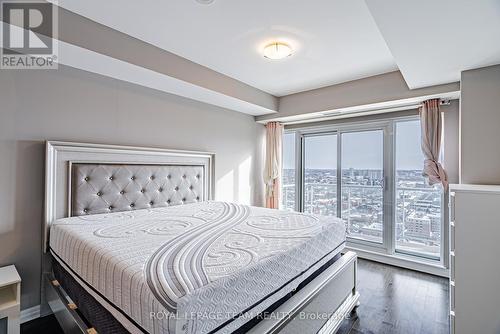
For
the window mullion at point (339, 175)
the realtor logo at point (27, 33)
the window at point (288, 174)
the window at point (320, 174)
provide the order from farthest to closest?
1. the window at point (288, 174)
2. the window at point (320, 174)
3. the window mullion at point (339, 175)
4. the realtor logo at point (27, 33)

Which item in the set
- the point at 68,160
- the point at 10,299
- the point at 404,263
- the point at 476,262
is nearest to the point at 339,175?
the point at 404,263

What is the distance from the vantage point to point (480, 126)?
85.0 inches

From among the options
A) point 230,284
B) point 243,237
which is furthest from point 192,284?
point 243,237

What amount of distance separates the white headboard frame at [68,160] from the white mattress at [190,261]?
20 centimetres

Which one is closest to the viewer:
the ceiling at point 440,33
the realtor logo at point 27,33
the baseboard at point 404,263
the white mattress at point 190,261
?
the white mattress at point 190,261

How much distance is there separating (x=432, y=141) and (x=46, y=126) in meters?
3.94

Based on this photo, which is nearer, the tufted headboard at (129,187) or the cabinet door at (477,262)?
the cabinet door at (477,262)

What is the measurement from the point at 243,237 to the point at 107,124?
1830 millimetres

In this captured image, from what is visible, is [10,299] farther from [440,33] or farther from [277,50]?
[440,33]

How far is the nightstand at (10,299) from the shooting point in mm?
1479

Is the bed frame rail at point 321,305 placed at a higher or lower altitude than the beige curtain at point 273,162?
lower

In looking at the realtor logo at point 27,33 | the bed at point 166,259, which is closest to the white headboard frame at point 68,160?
the bed at point 166,259

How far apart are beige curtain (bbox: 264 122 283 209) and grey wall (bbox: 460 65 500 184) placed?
2419mm

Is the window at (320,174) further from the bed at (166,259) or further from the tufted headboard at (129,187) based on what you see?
the tufted headboard at (129,187)
